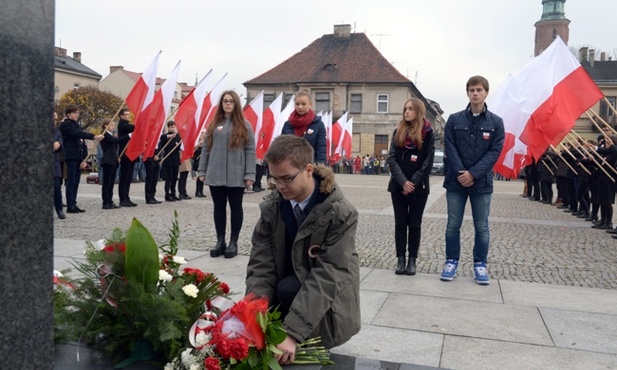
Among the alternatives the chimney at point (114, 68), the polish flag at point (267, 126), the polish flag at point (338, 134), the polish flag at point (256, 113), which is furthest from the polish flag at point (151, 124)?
the chimney at point (114, 68)

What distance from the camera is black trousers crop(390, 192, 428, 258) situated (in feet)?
20.3

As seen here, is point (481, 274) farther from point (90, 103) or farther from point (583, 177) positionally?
point (90, 103)

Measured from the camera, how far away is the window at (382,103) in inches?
2056

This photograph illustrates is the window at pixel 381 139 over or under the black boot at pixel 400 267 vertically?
over

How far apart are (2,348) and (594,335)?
12.4ft

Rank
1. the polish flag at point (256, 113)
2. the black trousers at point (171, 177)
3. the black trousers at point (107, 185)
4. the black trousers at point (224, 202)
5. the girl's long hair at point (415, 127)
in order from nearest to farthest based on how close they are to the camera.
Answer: the girl's long hair at point (415, 127), the black trousers at point (224, 202), the black trousers at point (107, 185), the black trousers at point (171, 177), the polish flag at point (256, 113)

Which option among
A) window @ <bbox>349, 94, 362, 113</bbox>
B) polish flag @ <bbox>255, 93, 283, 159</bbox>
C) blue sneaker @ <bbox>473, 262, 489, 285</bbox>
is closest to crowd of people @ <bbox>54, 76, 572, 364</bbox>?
blue sneaker @ <bbox>473, 262, 489, 285</bbox>

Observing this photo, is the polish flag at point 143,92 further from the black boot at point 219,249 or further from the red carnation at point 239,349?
the red carnation at point 239,349

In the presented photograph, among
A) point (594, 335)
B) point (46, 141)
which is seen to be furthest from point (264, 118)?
point (46, 141)

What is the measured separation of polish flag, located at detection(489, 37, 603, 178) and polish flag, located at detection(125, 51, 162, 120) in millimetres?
→ 7019

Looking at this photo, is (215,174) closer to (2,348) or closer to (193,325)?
(193,325)

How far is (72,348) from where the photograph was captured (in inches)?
128

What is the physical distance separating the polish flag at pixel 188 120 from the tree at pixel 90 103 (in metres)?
33.9

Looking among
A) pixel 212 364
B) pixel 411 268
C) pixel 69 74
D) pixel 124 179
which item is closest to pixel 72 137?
pixel 124 179
